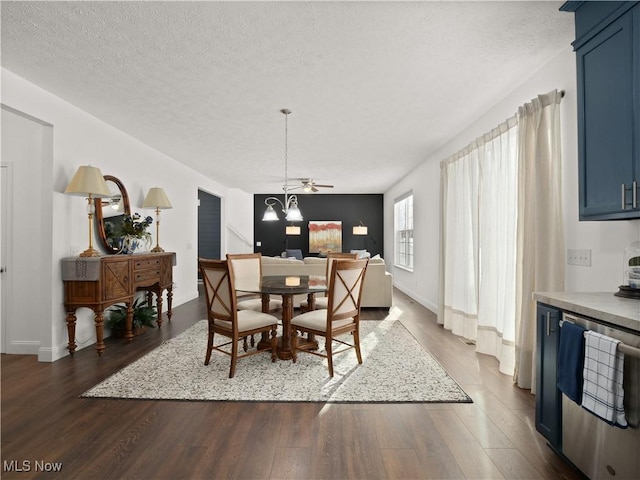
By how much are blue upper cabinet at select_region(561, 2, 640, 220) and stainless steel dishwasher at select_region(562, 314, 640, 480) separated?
0.72 m

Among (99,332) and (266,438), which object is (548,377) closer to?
(266,438)

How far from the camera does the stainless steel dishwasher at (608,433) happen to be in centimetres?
136

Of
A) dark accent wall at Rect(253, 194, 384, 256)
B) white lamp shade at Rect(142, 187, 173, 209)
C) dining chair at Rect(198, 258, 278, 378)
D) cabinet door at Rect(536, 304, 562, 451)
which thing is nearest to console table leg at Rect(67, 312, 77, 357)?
dining chair at Rect(198, 258, 278, 378)

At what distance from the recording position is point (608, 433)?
4.88ft

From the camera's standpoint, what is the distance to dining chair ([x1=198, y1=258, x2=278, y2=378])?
2947 millimetres

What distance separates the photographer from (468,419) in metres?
2.29

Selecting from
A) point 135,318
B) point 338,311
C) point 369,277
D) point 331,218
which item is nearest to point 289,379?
point 338,311

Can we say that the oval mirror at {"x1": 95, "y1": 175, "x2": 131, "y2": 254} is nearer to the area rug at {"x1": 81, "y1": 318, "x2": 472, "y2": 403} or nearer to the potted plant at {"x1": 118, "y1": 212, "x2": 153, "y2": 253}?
the potted plant at {"x1": 118, "y1": 212, "x2": 153, "y2": 253}

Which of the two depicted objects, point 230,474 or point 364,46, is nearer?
point 230,474

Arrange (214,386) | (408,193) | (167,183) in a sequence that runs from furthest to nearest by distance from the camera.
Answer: (408,193) → (167,183) → (214,386)

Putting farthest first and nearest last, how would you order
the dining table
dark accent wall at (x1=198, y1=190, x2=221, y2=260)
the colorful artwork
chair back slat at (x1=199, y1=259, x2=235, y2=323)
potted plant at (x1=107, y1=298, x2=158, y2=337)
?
1. the colorful artwork
2. dark accent wall at (x1=198, y1=190, x2=221, y2=260)
3. potted plant at (x1=107, y1=298, x2=158, y2=337)
4. the dining table
5. chair back slat at (x1=199, y1=259, x2=235, y2=323)

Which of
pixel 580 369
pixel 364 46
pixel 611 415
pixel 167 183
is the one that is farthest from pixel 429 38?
pixel 167 183

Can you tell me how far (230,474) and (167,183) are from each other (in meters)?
4.87

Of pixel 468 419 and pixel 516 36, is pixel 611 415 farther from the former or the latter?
pixel 516 36
